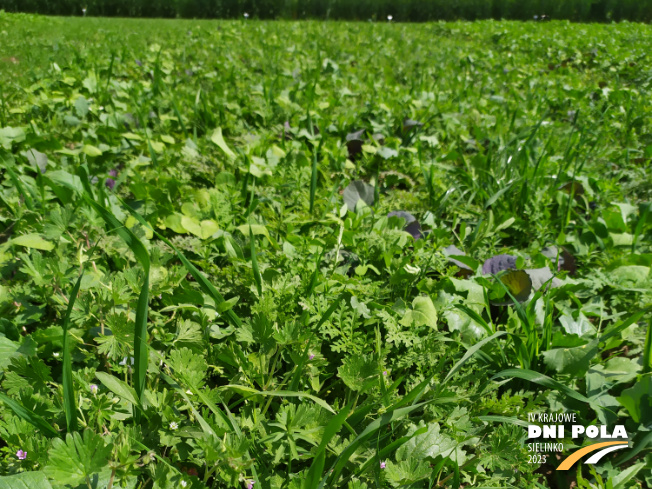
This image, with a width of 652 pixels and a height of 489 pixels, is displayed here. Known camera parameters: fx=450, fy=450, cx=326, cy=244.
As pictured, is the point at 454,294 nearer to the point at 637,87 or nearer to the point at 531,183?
the point at 531,183

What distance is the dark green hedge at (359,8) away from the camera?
14.6 metres

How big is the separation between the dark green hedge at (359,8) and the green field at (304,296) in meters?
11.9

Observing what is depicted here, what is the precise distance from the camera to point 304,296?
4.81ft

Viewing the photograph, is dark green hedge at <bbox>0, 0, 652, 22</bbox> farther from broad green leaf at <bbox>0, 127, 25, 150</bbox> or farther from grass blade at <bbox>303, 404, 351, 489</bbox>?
grass blade at <bbox>303, 404, 351, 489</bbox>

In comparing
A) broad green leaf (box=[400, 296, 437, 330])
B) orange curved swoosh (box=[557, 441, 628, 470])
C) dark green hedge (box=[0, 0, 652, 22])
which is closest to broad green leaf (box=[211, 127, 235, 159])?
broad green leaf (box=[400, 296, 437, 330])

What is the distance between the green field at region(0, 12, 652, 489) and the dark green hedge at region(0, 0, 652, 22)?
1188 cm

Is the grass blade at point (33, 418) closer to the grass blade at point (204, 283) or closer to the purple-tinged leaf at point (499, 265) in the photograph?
the grass blade at point (204, 283)

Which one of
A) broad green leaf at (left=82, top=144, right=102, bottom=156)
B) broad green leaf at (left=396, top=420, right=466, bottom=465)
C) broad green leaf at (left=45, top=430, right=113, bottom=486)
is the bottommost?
broad green leaf at (left=396, top=420, right=466, bottom=465)

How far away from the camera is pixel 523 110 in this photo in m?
3.60

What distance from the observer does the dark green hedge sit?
575 inches

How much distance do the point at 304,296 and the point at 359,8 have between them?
16.4m

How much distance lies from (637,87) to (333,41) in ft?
12.3

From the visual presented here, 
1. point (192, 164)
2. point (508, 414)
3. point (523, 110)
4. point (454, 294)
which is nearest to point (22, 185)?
point (192, 164)

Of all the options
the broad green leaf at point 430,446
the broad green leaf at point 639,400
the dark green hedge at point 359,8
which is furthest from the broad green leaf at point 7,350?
the dark green hedge at point 359,8
